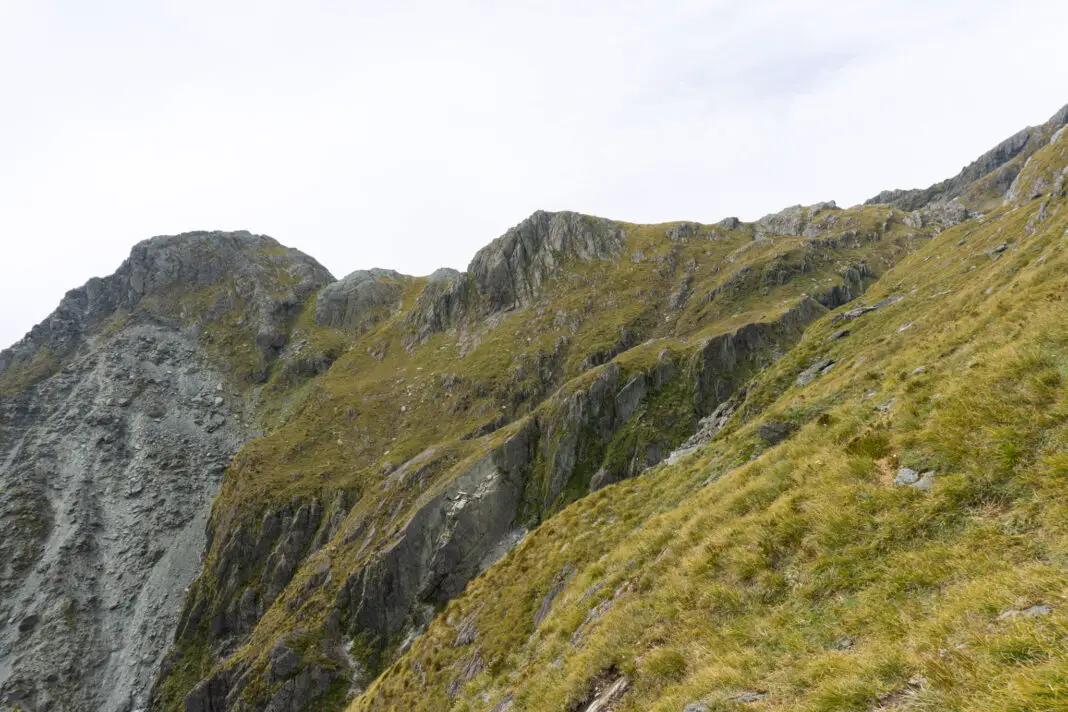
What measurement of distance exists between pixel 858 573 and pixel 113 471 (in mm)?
131109

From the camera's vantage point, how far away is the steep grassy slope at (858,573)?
18.6 feet

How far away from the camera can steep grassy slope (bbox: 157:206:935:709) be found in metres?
52.5

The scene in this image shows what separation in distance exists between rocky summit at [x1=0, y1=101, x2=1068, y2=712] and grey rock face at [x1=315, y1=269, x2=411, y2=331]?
1225mm

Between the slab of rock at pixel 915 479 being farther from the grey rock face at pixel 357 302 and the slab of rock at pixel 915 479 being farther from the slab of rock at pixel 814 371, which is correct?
the grey rock face at pixel 357 302

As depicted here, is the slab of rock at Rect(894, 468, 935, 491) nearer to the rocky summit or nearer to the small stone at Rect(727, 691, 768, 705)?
the rocky summit

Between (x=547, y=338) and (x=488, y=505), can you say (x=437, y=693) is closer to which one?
(x=488, y=505)

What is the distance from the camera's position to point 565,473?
181 feet

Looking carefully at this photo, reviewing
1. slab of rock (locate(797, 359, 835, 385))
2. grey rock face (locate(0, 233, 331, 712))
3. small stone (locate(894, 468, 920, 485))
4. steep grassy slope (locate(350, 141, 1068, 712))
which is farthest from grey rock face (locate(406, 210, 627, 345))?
small stone (locate(894, 468, 920, 485))

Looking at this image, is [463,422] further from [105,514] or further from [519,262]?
[105,514]

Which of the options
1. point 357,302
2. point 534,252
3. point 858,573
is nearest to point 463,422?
point 534,252

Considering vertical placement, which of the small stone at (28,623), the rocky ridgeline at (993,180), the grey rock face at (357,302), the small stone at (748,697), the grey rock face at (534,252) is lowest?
the small stone at (28,623)

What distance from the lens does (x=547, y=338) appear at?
90.4 metres

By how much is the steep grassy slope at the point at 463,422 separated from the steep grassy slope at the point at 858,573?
118 ft

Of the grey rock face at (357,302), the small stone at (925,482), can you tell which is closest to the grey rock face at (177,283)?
the grey rock face at (357,302)
